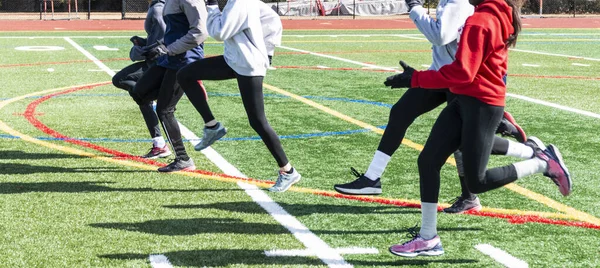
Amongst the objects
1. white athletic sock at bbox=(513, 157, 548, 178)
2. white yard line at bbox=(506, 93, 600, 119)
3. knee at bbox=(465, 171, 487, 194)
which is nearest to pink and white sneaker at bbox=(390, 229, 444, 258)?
knee at bbox=(465, 171, 487, 194)

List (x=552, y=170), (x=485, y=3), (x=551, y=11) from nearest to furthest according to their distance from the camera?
1. (x=485, y=3)
2. (x=552, y=170)
3. (x=551, y=11)

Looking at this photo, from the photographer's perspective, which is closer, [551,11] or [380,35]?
[380,35]

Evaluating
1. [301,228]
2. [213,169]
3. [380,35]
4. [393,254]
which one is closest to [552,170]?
[393,254]

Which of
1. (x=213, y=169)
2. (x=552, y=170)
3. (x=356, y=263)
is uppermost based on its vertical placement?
(x=552, y=170)

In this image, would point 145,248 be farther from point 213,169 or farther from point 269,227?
point 213,169

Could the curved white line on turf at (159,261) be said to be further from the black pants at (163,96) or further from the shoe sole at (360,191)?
the black pants at (163,96)

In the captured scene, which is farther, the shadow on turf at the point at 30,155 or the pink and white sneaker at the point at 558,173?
the shadow on turf at the point at 30,155

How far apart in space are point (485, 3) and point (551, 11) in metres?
48.9

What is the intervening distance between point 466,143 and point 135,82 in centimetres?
440

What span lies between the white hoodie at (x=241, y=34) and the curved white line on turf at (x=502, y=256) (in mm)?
2178

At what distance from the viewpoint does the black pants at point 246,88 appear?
261 inches

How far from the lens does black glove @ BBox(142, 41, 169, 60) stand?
285 inches

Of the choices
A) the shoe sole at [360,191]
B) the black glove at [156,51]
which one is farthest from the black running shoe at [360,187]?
the black glove at [156,51]

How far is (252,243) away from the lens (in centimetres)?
545
